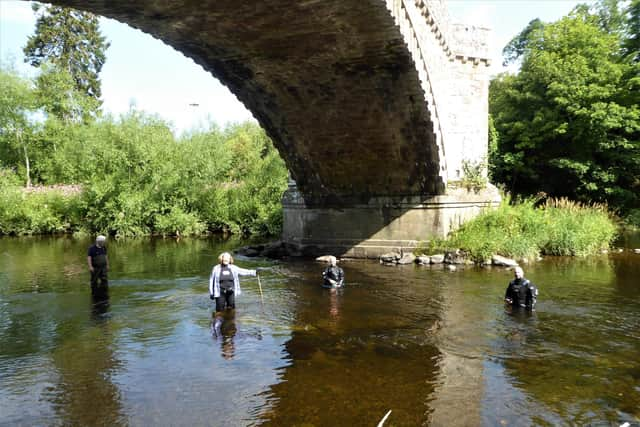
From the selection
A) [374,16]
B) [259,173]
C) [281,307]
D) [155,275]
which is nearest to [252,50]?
[374,16]

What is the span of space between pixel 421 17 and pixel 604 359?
29.3 feet

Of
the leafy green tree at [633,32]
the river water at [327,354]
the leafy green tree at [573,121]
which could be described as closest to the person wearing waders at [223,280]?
the river water at [327,354]

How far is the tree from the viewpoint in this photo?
48.5 m

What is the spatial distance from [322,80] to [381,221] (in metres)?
6.06

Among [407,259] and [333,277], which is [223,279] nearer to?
[333,277]

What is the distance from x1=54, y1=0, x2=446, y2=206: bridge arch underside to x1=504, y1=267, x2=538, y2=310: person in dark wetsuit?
18.4 ft

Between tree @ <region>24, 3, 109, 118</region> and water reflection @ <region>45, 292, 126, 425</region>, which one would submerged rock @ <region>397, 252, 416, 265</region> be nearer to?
water reflection @ <region>45, 292, 126, 425</region>

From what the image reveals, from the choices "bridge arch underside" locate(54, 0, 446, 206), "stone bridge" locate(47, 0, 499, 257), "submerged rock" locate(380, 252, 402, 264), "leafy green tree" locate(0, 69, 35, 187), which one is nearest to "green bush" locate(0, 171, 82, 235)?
"leafy green tree" locate(0, 69, 35, 187)

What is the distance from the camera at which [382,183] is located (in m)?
19.0

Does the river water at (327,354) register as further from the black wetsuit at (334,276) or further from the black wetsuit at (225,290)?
the black wetsuit at (334,276)

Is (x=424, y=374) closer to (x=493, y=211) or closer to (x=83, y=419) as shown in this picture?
(x=83, y=419)

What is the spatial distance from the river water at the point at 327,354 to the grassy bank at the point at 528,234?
270cm

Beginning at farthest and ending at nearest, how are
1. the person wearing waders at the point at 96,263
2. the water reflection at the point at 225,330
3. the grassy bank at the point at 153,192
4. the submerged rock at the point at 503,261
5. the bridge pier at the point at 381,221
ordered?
the grassy bank at the point at 153,192 < the bridge pier at the point at 381,221 < the submerged rock at the point at 503,261 < the person wearing waders at the point at 96,263 < the water reflection at the point at 225,330

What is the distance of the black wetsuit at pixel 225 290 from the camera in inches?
420
